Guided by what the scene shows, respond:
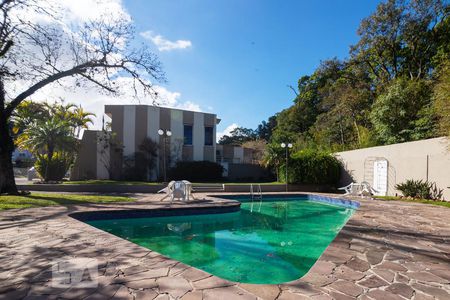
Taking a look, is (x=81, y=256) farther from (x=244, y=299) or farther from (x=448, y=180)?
(x=448, y=180)

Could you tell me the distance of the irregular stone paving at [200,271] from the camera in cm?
296

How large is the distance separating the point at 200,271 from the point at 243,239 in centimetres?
356

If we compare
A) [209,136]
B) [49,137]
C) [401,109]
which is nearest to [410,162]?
[401,109]

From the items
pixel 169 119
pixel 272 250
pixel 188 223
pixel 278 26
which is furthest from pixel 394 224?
pixel 169 119

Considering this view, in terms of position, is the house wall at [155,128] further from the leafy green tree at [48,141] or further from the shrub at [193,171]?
the leafy green tree at [48,141]

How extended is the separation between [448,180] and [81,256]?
12930 mm

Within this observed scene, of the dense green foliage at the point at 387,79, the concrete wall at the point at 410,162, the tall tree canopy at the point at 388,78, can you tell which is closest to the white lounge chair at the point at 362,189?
the concrete wall at the point at 410,162

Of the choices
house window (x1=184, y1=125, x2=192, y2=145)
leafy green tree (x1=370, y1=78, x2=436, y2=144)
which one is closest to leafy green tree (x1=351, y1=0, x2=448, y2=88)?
leafy green tree (x1=370, y1=78, x2=436, y2=144)

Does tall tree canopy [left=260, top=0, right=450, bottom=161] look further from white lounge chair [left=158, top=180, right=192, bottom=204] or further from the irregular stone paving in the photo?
the irregular stone paving

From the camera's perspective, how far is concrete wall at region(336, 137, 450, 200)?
11.2 m

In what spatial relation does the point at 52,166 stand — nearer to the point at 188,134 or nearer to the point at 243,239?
the point at 188,134

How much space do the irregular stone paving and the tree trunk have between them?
21.2 feet

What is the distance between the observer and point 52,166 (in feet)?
59.9

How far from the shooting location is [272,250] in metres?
6.03
